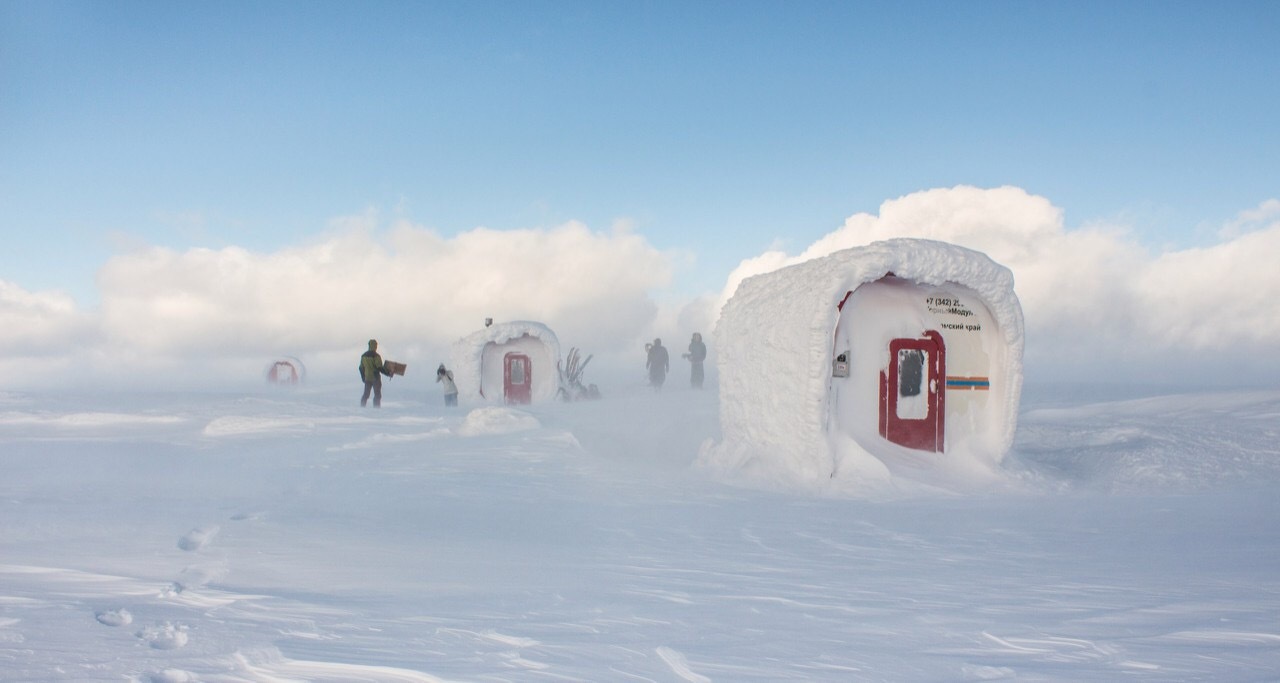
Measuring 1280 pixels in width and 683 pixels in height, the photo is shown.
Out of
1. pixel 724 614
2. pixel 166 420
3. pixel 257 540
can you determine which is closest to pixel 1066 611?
pixel 724 614

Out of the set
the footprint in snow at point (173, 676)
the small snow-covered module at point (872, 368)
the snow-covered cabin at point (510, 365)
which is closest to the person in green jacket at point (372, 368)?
the snow-covered cabin at point (510, 365)

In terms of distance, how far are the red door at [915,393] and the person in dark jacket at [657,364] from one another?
54.0 ft

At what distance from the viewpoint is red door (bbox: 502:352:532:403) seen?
946 inches

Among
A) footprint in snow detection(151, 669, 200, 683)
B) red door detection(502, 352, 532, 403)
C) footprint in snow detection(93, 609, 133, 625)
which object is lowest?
footprint in snow detection(93, 609, 133, 625)

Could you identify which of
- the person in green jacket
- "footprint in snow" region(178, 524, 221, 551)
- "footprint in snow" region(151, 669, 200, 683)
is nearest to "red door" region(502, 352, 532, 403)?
the person in green jacket

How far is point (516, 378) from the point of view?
24.1 m

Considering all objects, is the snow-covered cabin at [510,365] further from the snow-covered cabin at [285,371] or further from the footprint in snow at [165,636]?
the footprint in snow at [165,636]

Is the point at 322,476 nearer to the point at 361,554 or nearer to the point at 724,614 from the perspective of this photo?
the point at 361,554

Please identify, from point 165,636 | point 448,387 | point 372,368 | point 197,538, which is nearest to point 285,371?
point 448,387

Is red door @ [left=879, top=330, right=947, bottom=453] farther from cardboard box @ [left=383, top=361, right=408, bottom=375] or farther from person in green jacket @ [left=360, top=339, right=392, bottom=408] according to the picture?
cardboard box @ [left=383, top=361, right=408, bottom=375]

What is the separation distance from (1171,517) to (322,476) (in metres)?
8.09

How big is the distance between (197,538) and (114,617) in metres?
2.19

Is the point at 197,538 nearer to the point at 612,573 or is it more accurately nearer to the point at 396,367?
the point at 612,573

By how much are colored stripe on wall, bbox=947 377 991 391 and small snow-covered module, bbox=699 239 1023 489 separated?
17 millimetres
